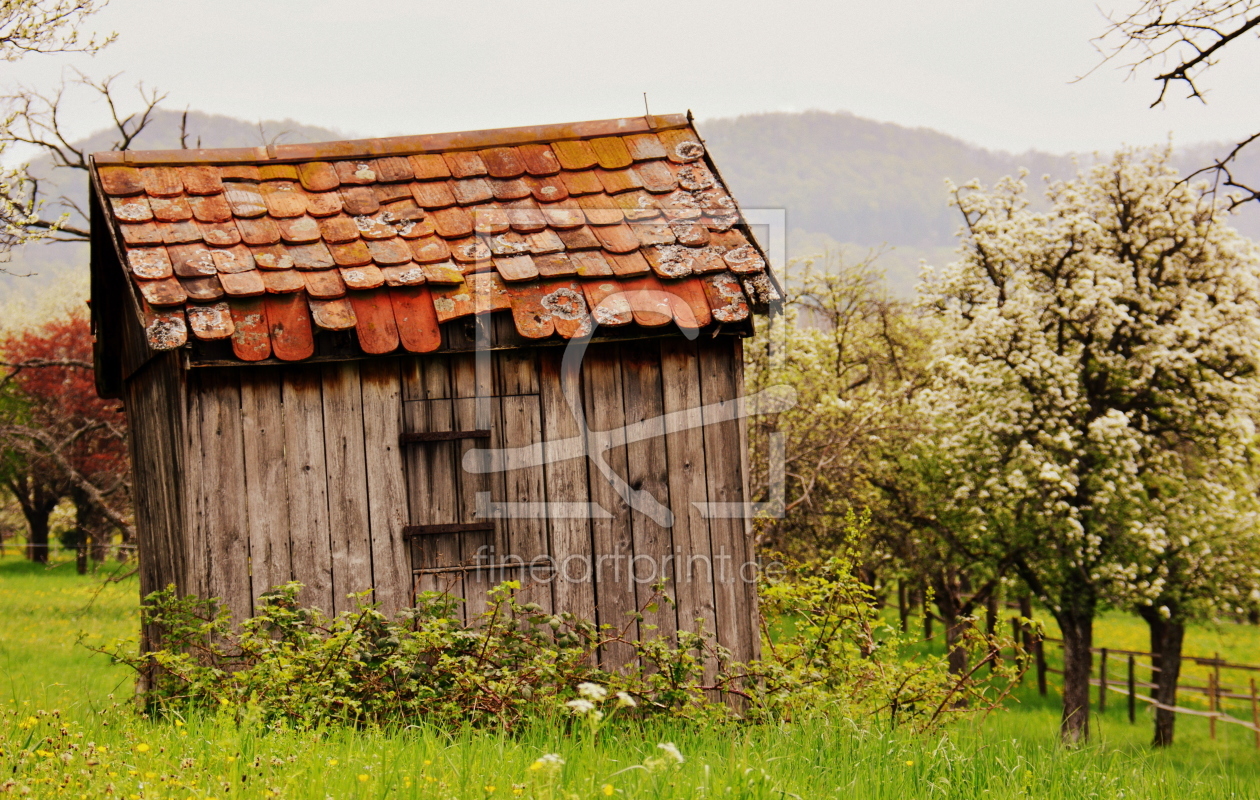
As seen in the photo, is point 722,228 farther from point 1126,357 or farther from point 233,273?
point 1126,357

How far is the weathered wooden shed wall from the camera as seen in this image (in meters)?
5.27

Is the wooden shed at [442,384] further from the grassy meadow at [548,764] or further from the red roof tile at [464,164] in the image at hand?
the grassy meadow at [548,764]

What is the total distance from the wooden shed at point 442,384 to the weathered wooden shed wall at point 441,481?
12 mm

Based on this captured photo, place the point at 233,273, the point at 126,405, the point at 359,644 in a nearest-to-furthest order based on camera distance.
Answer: the point at 359,644 → the point at 233,273 → the point at 126,405

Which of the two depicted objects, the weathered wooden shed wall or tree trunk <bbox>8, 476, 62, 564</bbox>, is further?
tree trunk <bbox>8, 476, 62, 564</bbox>

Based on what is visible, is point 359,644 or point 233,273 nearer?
point 359,644

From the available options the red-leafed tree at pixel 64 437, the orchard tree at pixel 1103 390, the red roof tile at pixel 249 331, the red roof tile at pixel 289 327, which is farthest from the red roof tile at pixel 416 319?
the red-leafed tree at pixel 64 437

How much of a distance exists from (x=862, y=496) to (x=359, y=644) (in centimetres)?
1024

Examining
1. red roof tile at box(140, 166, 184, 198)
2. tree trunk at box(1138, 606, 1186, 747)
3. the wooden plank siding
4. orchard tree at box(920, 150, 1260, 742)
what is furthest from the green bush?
tree trunk at box(1138, 606, 1186, 747)

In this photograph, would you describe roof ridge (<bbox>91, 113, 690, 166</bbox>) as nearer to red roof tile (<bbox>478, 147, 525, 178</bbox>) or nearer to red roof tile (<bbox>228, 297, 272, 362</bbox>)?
red roof tile (<bbox>478, 147, 525, 178</bbox>)

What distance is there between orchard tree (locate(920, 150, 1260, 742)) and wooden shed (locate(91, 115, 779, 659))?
9.35 metres

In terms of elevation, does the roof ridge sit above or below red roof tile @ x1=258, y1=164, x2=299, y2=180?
above

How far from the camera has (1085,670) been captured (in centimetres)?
1488

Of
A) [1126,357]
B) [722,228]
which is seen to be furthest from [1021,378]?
[722,228]
